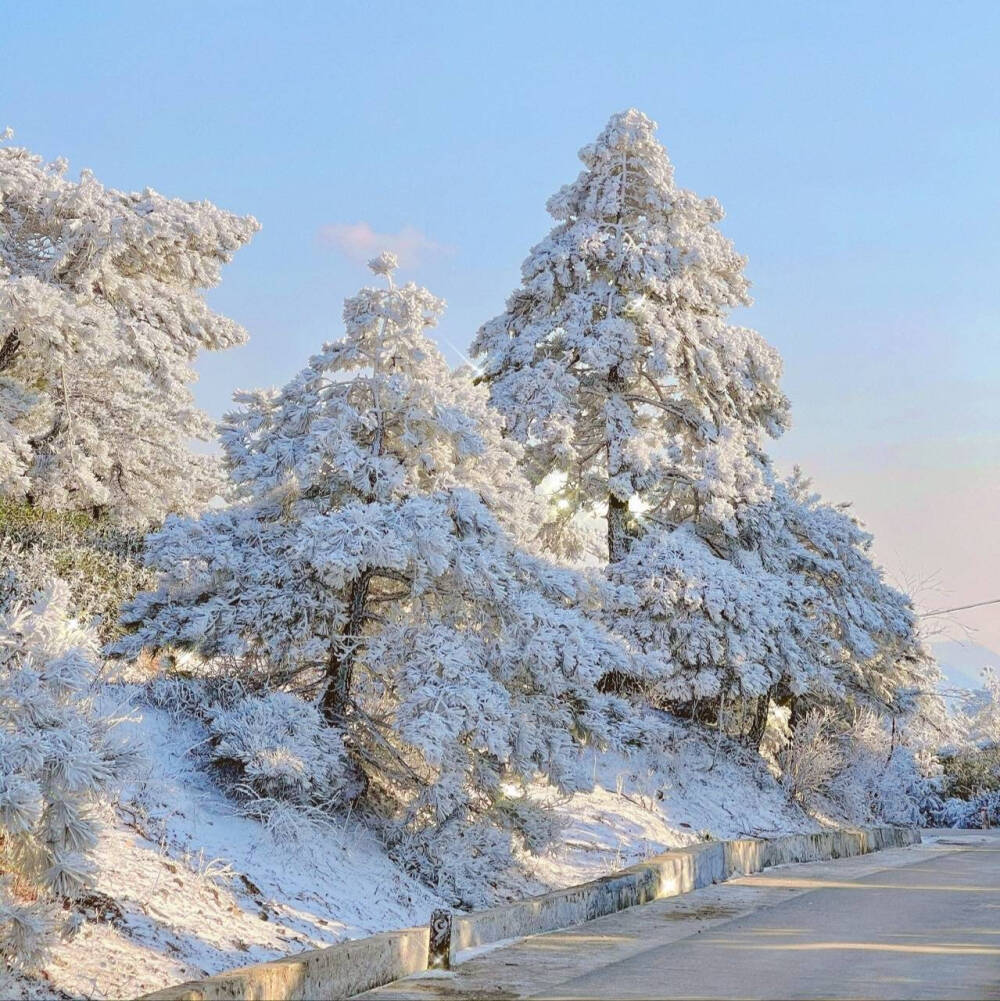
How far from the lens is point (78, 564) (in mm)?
14078

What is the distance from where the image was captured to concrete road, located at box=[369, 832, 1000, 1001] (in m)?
6.30

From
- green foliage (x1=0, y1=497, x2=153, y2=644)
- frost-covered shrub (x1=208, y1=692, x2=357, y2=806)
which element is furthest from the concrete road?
green foliage (x1=0, y1=497, x2=153, y2=644)

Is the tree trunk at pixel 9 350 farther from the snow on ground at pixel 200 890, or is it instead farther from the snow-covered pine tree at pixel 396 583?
the snow on ground at pixel 200 890

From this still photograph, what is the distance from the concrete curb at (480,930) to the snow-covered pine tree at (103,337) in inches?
470

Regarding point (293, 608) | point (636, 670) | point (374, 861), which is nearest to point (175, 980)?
point (374, 861)

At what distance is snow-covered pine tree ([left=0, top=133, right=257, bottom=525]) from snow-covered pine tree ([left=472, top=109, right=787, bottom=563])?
6058 millimetres

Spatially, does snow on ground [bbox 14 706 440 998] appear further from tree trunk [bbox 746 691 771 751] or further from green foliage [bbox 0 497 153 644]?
tree trunk [bbox 746 691 771 751]

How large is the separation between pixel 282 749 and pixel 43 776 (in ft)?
12.7

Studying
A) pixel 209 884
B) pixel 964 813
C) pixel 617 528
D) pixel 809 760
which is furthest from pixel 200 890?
pixel 964 813

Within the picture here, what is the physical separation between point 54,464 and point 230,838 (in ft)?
42.5

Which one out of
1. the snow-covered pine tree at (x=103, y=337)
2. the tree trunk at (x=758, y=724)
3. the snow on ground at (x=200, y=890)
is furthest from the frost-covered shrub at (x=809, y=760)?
the snow on ground at (x=200, y=890)

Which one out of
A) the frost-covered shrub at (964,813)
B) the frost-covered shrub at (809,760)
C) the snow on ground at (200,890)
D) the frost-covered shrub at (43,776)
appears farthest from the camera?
the frost-covered shrub at (964,813)

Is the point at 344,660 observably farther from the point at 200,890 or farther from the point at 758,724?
the point at 758,724

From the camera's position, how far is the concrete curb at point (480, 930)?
565 cm
